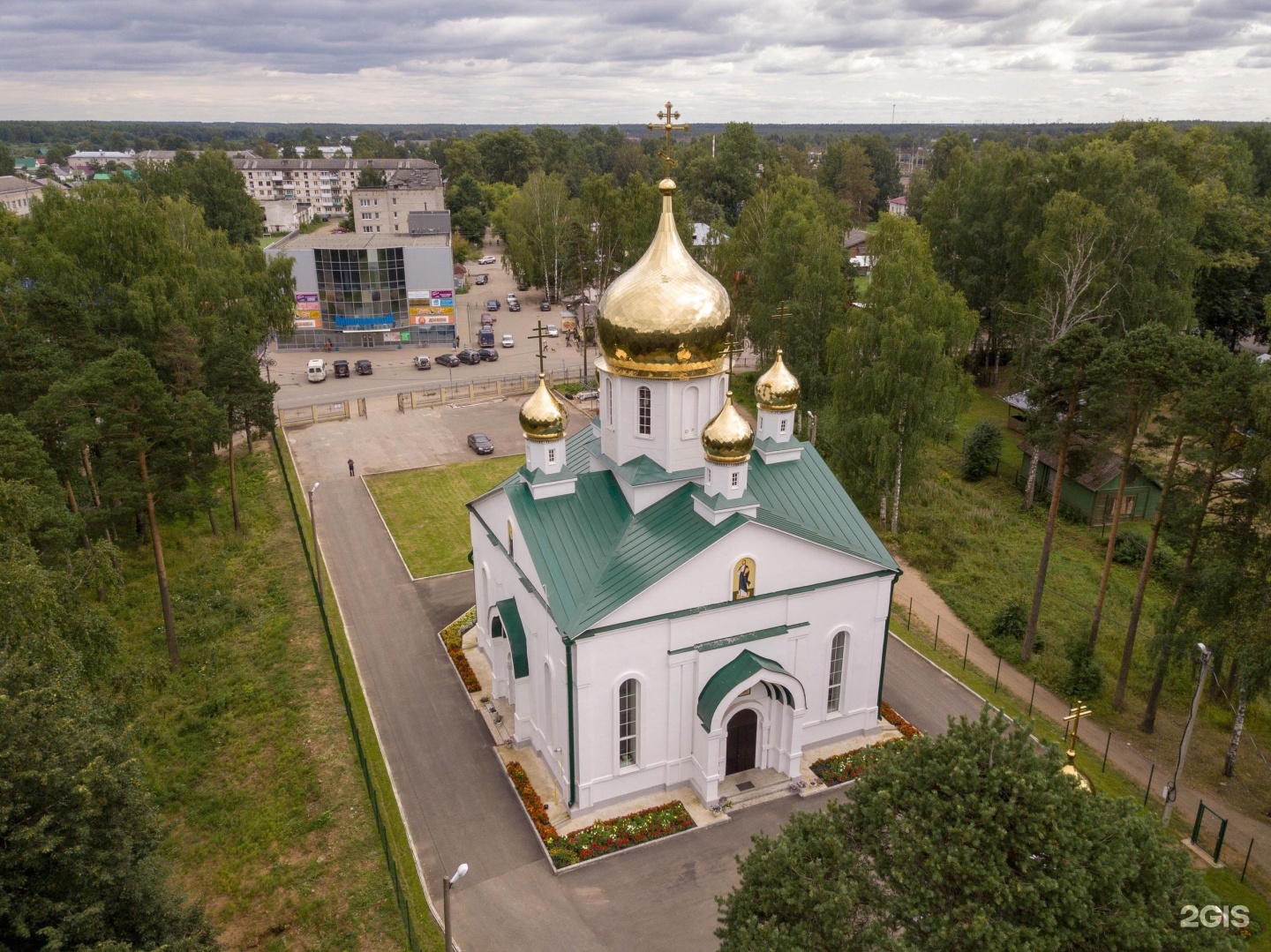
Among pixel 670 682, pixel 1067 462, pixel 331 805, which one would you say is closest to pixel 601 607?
pixel 670 682

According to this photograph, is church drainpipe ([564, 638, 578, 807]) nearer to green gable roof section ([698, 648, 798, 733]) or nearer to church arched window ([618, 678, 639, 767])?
church arched window ([618, 678, 639, 767])

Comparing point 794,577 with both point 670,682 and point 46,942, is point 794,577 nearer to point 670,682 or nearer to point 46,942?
point 670,682

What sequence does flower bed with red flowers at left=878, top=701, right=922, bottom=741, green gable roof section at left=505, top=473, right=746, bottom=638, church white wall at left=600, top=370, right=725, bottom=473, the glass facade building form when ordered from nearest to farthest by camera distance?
1. green gable roof section at left=505, top=473, right=746, bottom=638
2. church white wall at left=600, top=370, right=725, bottom=473
3. flower bed with red flowers at left=878, top=701, right=922, bottom=741
4. the glass facade building

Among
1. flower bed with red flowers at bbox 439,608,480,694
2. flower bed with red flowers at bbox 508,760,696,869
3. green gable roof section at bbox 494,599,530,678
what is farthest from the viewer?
flower bed with red flowers at bbox 439,608,480,694

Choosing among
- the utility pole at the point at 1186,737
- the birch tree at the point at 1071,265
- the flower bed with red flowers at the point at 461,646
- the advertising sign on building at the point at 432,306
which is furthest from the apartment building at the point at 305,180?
the utility pole at the point at 1186,737

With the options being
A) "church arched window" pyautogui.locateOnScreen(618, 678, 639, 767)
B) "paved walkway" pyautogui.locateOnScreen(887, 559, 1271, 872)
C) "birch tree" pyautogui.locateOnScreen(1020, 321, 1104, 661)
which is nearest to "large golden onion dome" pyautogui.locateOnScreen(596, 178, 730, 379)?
"church arched window" pyautogui.locateOnScreen(618, 678, 639, 767)

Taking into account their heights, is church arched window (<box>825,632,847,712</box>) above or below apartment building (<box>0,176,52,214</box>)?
below

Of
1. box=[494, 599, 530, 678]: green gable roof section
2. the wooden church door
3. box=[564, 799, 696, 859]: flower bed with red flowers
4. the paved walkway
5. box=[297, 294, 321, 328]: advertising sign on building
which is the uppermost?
box=[297, 294, 321, 328]: advertising sign on building

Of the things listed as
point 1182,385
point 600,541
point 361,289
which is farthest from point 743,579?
point 361,289
